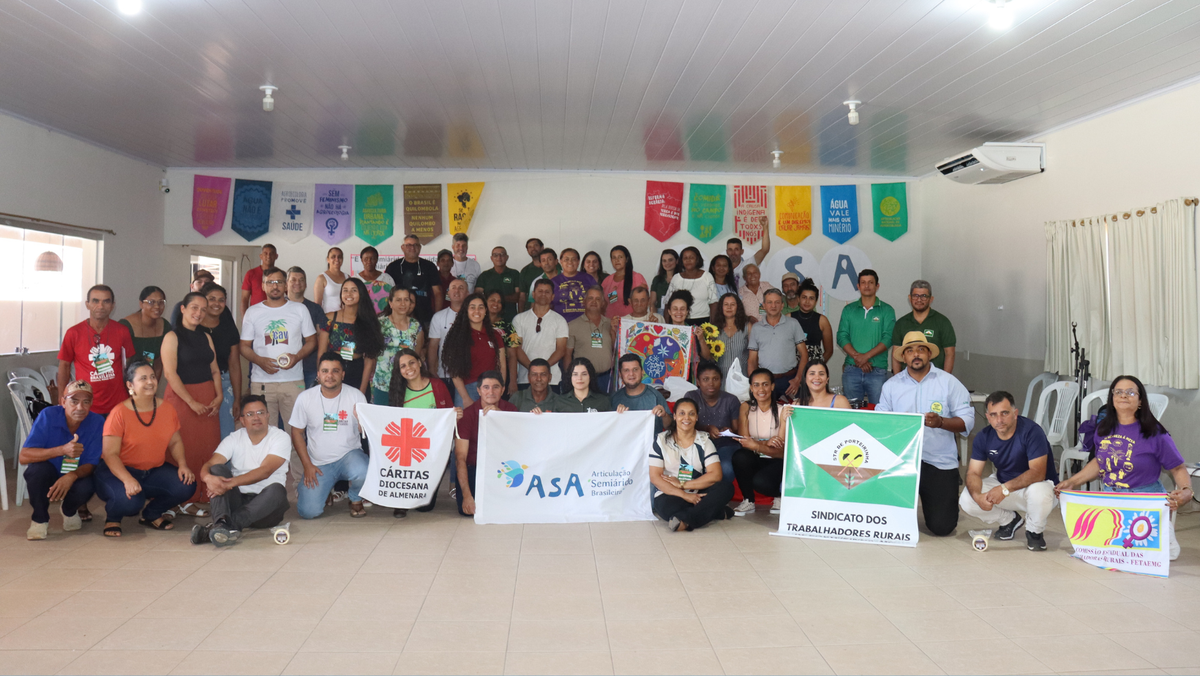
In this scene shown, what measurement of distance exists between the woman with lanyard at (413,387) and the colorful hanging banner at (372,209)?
13.6ft

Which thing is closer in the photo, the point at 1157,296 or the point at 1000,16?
the point at 1000,16

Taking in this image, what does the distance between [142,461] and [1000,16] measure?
560 cm

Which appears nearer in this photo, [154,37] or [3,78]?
[154,37]

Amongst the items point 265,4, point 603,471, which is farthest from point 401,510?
point 265,4

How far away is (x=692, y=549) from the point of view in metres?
4.47

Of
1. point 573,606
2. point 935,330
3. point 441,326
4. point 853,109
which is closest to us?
point 573,606

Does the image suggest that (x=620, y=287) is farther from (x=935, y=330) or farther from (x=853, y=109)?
(x=935, y=330)

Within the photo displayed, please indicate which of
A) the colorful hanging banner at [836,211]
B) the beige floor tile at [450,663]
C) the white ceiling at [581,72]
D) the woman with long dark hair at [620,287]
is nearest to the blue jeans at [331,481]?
the beige floor tile at [450,663]

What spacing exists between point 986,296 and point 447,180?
19.7 ft

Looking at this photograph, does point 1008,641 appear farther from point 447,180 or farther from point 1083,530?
point 447,180

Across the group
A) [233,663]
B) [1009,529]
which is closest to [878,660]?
[1009,529]

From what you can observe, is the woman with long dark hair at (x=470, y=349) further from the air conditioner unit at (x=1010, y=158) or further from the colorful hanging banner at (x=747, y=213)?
the air conditioner unit at (x=1010, y=158)

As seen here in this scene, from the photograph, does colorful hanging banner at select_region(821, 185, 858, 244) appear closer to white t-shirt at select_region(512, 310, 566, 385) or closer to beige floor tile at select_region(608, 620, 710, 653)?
white t-shirt at select_region(512, 310, 566, 385)

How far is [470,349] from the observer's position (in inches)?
234
